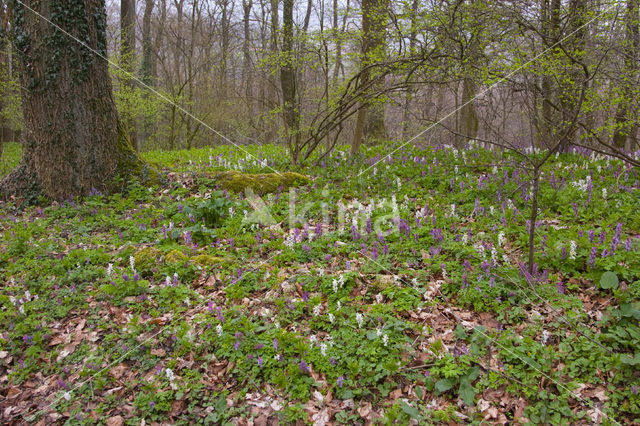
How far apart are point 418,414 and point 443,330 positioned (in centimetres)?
95

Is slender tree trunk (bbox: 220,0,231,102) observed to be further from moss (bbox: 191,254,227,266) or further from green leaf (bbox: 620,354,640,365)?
green leaf (bbox: 620,354,640,365)

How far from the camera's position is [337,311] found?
151 inches

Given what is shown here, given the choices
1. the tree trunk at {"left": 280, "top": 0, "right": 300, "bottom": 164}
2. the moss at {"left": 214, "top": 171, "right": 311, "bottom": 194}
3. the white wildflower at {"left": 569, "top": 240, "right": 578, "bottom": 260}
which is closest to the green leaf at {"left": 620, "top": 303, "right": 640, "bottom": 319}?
the white wildflower at {"left": 569, "top": 240, "right": 578, "bottom": 260}

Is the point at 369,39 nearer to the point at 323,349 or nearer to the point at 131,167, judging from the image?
the point at 131,167

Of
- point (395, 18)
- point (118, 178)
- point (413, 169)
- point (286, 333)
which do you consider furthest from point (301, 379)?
point (395, 18)

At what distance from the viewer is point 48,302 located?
14.1ft

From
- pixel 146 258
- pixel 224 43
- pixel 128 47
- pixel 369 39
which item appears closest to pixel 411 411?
pixel 146 258

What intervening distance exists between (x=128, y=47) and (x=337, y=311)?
17.6 meters

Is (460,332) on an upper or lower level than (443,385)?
upper

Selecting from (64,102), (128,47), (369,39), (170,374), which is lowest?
(170,374)

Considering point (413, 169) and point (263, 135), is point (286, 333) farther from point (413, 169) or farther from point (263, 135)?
point (263, 135)

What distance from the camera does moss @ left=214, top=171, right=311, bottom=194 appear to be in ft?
23.1

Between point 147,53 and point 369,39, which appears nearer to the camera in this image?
point 369,39

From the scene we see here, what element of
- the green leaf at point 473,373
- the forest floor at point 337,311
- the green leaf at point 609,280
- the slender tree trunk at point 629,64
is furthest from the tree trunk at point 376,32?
the green leaf at point 473,373
